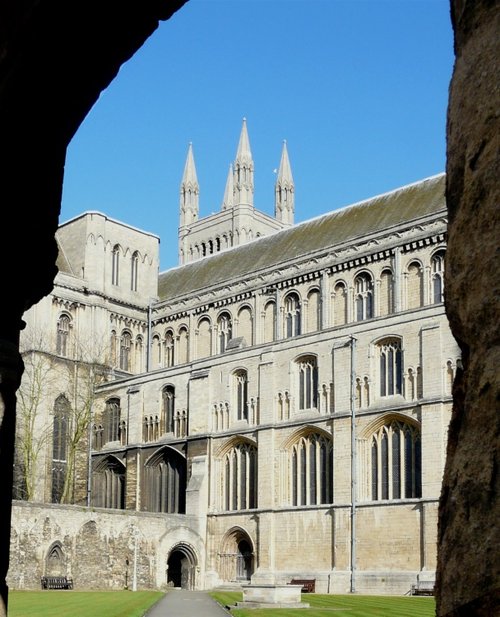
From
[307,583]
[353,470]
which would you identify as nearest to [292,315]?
[353,470]

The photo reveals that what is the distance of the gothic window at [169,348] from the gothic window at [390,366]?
61.4ft

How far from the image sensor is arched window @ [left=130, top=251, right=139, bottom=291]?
56.2m

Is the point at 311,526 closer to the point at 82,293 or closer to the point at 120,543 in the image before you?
the point at 120,543

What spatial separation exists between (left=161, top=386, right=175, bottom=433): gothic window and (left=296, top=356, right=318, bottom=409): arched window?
303 inches

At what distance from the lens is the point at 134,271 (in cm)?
5653

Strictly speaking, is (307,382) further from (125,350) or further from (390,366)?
(125,350)

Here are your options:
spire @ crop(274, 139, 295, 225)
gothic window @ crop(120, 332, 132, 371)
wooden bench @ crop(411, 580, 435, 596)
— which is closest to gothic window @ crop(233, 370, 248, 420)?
wooden bench @ crop(411, 580, 435, 596)

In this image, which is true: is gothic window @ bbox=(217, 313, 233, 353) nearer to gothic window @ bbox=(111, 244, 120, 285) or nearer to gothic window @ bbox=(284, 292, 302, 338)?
gothic window @ bbox=(284, 292, 302, 338)

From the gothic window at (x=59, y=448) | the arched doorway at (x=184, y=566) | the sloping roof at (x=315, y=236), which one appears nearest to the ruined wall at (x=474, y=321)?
the arched doorway at (x=184, y=566)

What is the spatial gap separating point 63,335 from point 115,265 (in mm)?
5415

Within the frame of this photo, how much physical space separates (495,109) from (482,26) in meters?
0.20

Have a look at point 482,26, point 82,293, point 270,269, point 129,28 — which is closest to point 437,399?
point 270,269

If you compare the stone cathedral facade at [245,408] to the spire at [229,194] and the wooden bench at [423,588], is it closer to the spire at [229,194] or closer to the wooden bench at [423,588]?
the wooden bench at [423,588]

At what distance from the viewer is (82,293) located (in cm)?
5341
